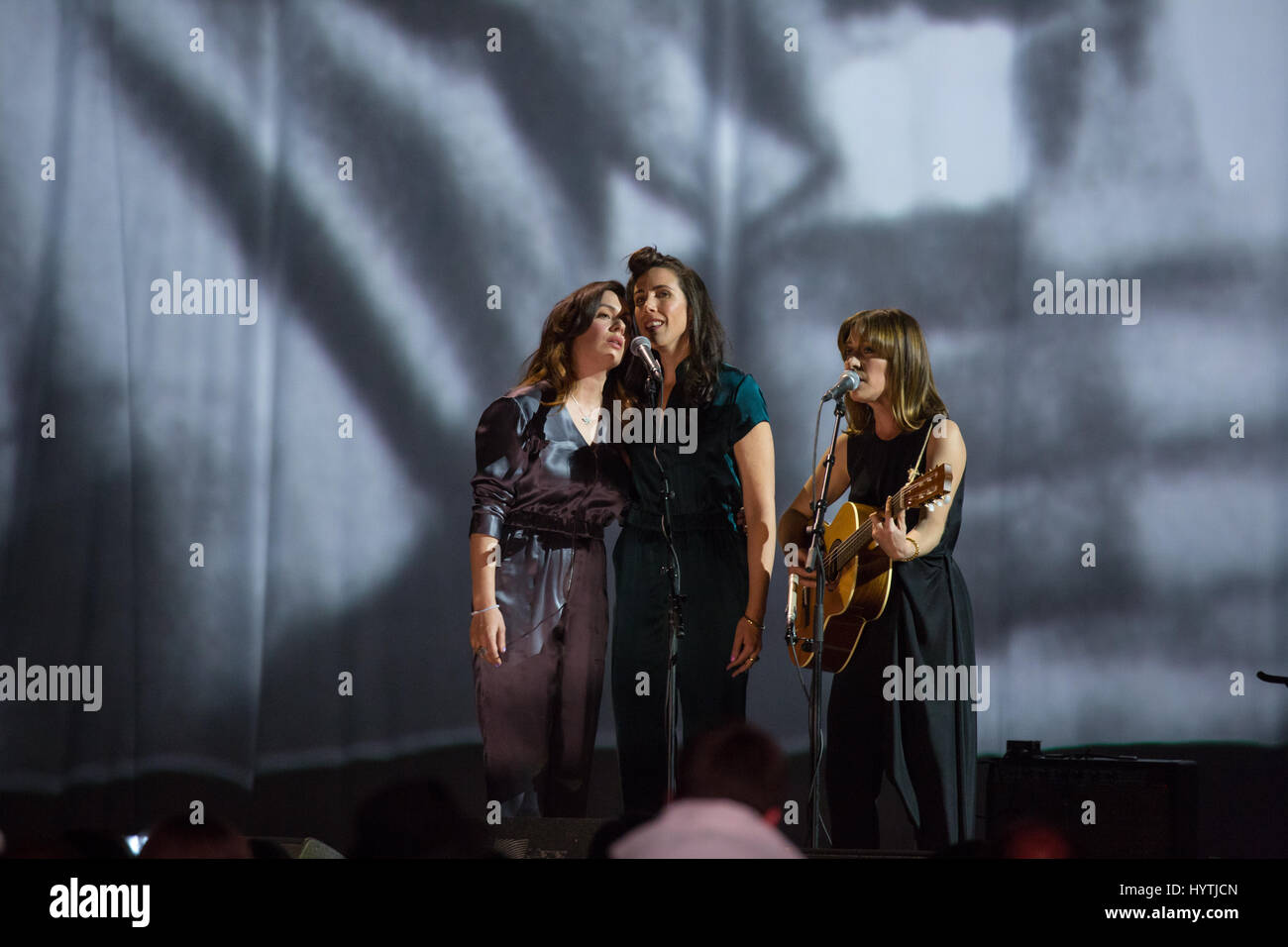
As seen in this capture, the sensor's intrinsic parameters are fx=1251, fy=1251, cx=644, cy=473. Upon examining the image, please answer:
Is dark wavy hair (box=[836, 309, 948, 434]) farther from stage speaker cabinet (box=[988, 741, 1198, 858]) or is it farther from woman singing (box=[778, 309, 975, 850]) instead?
stage speaker cabinet (box=[988, 741, 1198, 858])

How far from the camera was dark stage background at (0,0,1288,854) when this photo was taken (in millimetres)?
5160

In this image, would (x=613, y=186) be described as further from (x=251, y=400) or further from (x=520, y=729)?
(x=520, y=729)

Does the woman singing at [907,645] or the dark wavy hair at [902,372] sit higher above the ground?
the dark wavy hair at [902,372]

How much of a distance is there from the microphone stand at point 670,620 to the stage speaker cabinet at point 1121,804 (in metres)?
1.13

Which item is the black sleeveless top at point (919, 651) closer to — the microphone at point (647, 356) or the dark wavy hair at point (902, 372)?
the dark wavy hair at point (902, 372)

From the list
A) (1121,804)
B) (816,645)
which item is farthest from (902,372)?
(1121,804)

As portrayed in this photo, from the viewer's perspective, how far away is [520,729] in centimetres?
477

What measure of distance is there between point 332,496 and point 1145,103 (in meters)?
3.83

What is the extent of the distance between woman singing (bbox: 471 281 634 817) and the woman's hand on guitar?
3.37ft

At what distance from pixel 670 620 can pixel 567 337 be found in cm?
135

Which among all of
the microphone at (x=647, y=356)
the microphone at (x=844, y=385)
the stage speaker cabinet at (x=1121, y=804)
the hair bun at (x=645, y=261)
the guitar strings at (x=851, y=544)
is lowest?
the stage speaker cabinet at (x=1121, y=804)

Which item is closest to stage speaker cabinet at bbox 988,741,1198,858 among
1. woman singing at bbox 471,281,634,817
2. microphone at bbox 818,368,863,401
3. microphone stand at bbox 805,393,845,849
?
microphone stand at bbox 805,393,845,849

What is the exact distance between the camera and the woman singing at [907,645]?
13.9ft

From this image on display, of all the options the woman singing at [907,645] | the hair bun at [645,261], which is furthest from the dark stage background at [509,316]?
the woman singing at [907,645]
